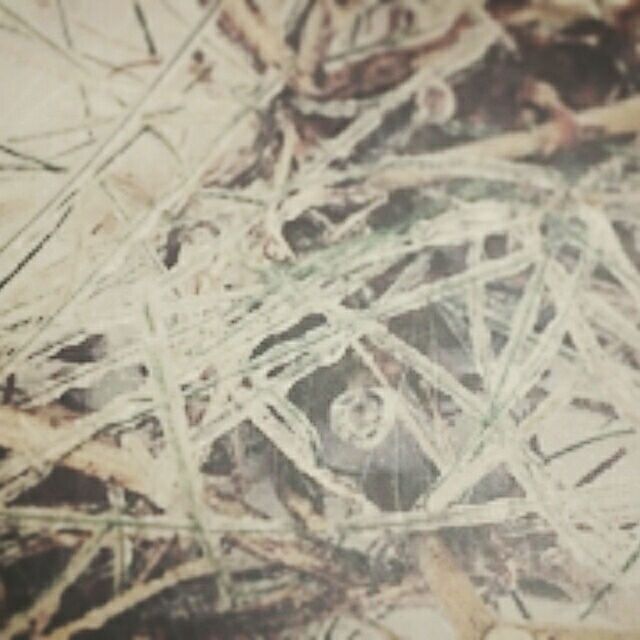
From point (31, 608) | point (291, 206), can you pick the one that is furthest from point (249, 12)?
point (31, 608)

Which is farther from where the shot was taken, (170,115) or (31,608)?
(170,115)

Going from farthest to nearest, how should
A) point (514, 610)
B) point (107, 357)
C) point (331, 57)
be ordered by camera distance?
point (331, 57), point (107, 357), point (514, 610)

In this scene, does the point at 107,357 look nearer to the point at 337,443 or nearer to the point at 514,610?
the point at 337,443

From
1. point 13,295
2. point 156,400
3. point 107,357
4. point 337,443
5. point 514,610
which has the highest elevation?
point 13,295

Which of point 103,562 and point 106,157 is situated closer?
point 103,562

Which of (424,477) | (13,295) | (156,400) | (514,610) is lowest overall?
(514,610)

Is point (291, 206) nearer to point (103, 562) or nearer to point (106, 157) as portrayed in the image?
point (106, 157)

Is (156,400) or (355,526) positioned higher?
(156,400)

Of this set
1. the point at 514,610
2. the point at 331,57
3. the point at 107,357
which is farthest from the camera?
the point at 331,57

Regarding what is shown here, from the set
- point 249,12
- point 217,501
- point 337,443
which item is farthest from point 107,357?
point 249,12
